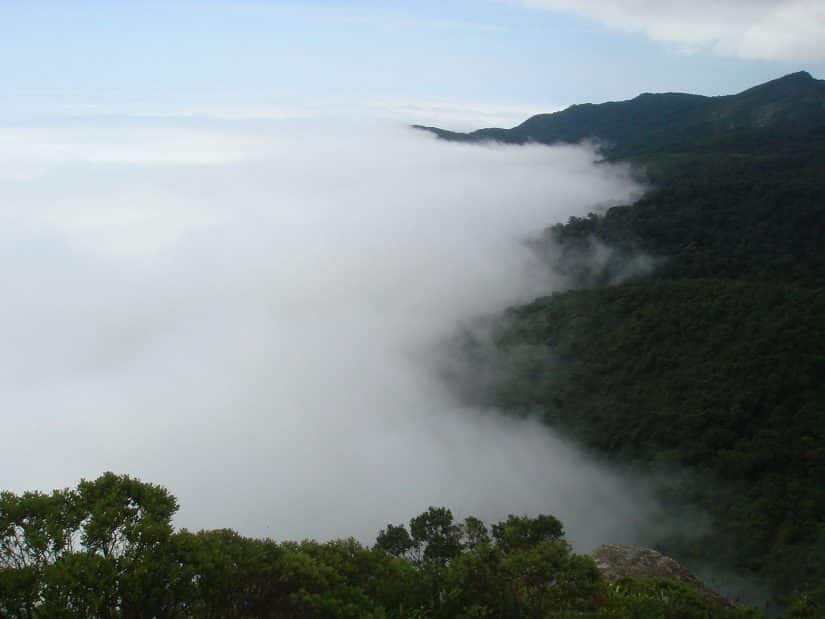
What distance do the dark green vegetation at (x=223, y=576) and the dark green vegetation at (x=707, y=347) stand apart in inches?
896

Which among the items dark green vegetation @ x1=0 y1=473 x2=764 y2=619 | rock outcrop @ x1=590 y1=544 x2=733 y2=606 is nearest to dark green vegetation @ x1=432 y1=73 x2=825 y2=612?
rock outcrop @ x1=590 y1=544 x2=733 y2=606

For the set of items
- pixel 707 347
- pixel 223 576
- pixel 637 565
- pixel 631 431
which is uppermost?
pixel 223 576

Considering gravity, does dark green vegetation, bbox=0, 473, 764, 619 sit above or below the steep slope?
below

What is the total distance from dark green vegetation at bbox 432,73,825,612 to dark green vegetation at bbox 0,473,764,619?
22.8 m

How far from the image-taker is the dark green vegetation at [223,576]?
32.6 ft

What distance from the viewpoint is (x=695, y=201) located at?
9194 centimetres

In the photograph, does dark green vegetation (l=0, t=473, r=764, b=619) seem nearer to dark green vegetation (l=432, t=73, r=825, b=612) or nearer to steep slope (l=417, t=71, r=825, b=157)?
dark green vegetation (l=432, t=73, r=825, b=612)

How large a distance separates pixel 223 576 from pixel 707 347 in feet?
178

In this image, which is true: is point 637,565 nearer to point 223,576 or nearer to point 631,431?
point 223,576

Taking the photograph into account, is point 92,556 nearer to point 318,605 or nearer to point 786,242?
point 318,605

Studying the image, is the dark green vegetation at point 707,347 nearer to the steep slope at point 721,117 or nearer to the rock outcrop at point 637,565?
the rock outcrop at point 637,565

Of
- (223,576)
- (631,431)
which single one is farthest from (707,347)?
(223,576)

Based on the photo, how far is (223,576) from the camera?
10.7 meters

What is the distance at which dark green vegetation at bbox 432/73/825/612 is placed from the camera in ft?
130
